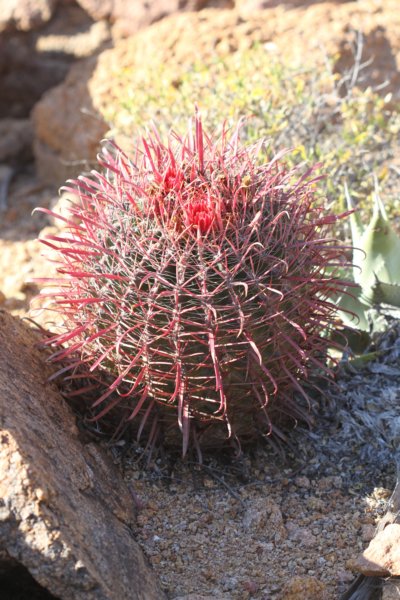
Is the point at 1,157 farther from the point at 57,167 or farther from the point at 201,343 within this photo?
the point at 201,343

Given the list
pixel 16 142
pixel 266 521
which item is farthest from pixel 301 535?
pixel 16 142

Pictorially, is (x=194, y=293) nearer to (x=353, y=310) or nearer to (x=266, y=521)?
(x=266, y=521)

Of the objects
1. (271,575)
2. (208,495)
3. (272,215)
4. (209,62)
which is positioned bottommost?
(271,575)

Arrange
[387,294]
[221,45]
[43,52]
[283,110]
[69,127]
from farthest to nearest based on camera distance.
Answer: [43,52] < [69,127] < [221,45] < [283,110] < [387,294]

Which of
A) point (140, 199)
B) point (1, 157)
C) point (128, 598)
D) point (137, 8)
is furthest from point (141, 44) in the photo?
point (128, 598)

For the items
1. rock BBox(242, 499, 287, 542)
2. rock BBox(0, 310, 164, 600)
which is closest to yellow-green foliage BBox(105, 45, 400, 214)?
rock BBox(242, 499, 287, 542)

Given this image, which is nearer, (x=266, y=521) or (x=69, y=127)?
(x=266, y=521)

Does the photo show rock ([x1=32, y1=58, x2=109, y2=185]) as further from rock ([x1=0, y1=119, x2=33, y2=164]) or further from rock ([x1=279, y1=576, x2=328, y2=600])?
rock ([x1=279, y1=576, x2=328, y2=600])
